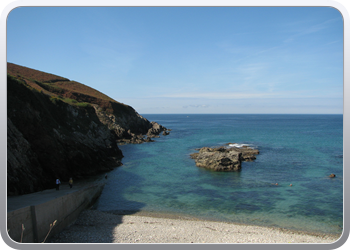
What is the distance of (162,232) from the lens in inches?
623

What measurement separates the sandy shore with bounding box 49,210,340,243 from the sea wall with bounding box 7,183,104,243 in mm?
653

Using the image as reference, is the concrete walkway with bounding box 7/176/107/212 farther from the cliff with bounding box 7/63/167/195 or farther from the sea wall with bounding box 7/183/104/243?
the cliff with bounding box 7/63/167/195

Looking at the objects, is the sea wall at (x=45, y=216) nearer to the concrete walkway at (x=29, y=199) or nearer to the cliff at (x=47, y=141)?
the concrete walkway at (x=29, y=199)

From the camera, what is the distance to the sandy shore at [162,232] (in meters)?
14.0

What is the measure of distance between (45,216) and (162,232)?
298 inches

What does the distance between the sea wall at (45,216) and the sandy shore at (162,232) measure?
2.14ft

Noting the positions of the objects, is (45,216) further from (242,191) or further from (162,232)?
(242,191)

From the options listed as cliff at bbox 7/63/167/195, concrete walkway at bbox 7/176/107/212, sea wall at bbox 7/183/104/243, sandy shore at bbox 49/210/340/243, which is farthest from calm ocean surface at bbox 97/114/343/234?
concrete walkway at bbox 7/176/107/212

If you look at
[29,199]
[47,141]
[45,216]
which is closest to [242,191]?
[45,216]

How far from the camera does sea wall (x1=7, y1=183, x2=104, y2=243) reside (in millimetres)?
10750

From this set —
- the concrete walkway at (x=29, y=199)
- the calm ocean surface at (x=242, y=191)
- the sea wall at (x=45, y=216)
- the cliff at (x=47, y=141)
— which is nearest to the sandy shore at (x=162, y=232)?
the sea wall at (x=45, y=216)
